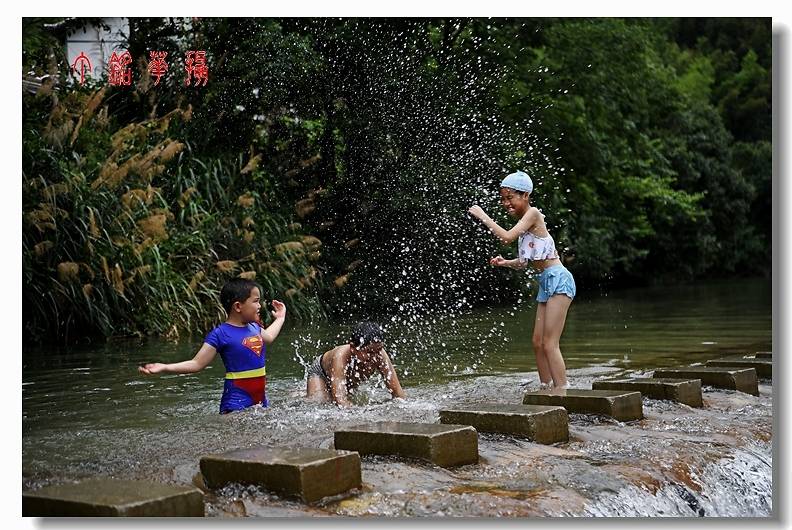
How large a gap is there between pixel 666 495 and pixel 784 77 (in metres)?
1.92

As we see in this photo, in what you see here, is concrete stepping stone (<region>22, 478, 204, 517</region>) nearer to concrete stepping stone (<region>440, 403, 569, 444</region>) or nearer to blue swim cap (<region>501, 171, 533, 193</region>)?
concrete stepping stone (<region>440, 403, 569, 444</region>)

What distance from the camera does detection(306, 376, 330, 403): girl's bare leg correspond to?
596 centimetres

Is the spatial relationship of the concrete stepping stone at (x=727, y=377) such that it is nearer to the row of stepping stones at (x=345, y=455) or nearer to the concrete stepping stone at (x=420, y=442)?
the row of stepping stones at (x=345, y=455)

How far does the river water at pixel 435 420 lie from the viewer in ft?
11.8

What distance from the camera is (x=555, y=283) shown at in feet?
19.2

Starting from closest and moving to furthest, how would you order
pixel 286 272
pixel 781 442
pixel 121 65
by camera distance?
pixel 781 442 → pixel 121 65 → pixel 286 272

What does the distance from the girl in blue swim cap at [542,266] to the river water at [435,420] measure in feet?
1.07

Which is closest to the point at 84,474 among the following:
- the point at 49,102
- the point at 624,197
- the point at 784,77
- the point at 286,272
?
the point at 784,77

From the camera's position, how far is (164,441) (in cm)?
473

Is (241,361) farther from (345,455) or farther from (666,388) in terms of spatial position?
(666,388)

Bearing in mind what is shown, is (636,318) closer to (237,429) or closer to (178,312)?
(178,312)

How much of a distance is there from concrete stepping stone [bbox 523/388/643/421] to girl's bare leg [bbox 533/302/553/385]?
0.84m

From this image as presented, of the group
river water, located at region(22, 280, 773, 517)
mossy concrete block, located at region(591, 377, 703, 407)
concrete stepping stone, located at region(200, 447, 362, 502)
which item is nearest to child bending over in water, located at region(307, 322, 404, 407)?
river water, located at region(22, 280, 773, 517)

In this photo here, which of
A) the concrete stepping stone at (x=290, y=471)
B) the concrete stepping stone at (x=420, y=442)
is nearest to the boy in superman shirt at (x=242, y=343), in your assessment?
the concrete stepping stone at (x=420, y=442)
